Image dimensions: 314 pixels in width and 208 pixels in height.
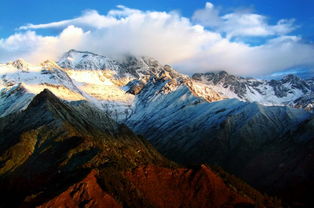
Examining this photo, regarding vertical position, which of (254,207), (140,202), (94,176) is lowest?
(254,207)

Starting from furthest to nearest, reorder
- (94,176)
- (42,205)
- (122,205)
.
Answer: (94,176) < (122,205) < (42,205)

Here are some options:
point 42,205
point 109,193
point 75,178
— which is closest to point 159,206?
point 109,193

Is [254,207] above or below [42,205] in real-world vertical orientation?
below

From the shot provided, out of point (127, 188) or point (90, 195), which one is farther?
point (127, 188)

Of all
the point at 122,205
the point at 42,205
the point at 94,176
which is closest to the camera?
the point at 42,205

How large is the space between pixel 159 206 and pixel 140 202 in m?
9.84

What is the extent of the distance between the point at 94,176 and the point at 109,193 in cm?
1278

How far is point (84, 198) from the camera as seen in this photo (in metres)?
181

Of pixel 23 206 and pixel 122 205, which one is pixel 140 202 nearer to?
pixel 122 205

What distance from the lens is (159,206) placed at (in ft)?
653

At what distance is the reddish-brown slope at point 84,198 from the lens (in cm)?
17562

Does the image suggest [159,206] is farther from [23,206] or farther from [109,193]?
[23,206]

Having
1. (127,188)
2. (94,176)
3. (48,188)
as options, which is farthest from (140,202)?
(48,188)

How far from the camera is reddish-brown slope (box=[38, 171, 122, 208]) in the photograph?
576ft
